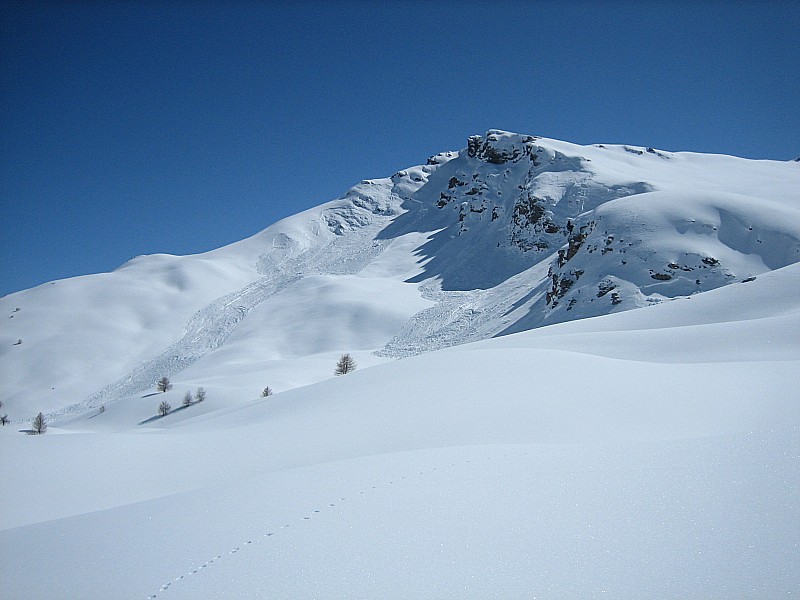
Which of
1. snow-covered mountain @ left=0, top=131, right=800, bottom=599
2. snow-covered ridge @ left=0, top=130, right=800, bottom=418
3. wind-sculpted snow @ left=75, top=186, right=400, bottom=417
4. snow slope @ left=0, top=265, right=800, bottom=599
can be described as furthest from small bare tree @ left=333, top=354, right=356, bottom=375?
snow slope @ left=0, top=265, right=800, bottom=599

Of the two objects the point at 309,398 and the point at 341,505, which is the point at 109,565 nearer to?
the point at 341,505

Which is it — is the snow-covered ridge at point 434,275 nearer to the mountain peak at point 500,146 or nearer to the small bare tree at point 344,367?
the mountain peak at point 500,146

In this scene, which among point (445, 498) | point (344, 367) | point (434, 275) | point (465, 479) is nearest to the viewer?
point (445, 498)

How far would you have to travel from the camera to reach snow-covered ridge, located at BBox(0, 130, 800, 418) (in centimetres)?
3072

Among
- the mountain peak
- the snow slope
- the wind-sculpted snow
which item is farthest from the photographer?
the mountain peak

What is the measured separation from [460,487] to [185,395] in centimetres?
2367

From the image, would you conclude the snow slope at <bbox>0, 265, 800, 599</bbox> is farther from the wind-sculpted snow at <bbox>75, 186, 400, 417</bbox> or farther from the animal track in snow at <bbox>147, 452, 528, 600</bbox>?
the wind-sculpted snow at <bbox>75, 186, 400, 417</bbox>

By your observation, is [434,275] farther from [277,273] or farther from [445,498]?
[445,498]

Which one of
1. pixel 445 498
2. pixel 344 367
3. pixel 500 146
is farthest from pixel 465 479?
pixel 500 146

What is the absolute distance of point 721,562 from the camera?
3029 mm

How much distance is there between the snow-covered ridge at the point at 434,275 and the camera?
1209 inches

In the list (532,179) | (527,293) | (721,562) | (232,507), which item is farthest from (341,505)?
(532,179)

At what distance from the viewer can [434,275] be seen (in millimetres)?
56812

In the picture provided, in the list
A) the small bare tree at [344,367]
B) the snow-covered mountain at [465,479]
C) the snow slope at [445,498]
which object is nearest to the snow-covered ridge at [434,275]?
the small bare tree at [344,367]
